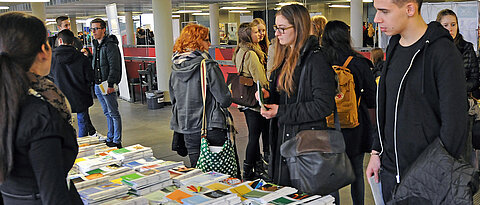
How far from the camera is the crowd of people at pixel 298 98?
62.7 inches

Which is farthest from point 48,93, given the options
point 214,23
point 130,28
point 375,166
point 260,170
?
point 130,28

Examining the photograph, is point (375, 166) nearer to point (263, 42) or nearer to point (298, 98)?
point (298, 98)

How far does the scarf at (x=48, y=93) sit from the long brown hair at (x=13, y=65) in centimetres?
3

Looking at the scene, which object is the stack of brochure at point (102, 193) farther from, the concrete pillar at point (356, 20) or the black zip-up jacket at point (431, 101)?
the concrete pillar at point (356, 20)

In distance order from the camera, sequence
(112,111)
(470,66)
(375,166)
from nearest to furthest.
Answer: (375,166)
(470,66)
(112,111)

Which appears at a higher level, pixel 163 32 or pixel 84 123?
pixel 163 32

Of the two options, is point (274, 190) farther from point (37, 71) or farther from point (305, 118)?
point (37, 71)

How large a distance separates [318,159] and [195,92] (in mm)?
1537

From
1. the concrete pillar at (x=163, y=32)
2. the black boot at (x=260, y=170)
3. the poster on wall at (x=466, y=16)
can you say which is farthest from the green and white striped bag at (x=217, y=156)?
the concrete pillar at (x=163, y=32)

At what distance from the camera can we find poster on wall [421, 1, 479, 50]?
725 cm

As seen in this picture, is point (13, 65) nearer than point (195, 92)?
Yes

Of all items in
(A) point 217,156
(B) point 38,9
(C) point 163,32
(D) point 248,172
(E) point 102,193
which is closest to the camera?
(E) point 102,193

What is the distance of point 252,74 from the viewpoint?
4.86 meters

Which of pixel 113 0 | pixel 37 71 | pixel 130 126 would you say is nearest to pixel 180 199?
pixel 37 71
